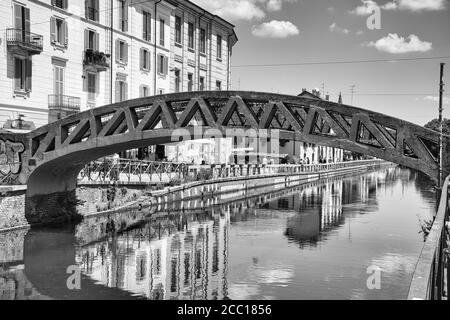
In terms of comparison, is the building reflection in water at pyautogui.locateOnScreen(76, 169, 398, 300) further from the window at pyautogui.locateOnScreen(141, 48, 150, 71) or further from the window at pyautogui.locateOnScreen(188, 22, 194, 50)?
the window at pyautogui.locateOnScreen(188, 22, 194, 50)

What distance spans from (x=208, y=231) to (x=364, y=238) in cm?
739

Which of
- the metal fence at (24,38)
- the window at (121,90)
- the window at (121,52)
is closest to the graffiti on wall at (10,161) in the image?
the metal fence at (24,38)

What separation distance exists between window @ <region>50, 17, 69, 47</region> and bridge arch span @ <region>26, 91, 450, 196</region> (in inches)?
403

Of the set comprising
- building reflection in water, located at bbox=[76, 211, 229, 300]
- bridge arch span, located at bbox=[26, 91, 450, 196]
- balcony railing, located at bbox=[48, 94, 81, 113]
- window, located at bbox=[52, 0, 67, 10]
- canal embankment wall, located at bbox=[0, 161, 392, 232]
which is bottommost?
building reflection in water, located at bbox=[76, 211, 229, 300]

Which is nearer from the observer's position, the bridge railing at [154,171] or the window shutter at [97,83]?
the bridge railing at [154,171]

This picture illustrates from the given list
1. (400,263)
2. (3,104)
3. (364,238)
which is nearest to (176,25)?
(3,104)

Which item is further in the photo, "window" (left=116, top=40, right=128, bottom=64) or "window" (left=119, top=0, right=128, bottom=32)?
"window" (left=119, top=0, right=128, bottom=32)

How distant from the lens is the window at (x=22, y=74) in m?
27.9

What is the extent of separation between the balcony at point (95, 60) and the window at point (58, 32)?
1.80 meters

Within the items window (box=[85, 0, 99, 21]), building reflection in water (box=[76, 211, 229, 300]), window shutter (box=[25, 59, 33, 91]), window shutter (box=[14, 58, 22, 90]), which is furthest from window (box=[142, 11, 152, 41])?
building reflection in water (box=[76, 211, 229, 300])

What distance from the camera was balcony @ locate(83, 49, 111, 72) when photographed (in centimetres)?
3281

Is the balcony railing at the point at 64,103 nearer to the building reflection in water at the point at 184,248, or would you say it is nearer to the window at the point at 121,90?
the window at the point at 121,90

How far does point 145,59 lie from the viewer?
129 ft
